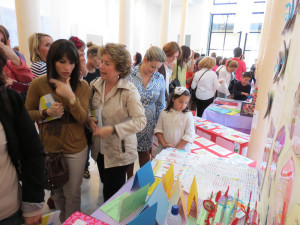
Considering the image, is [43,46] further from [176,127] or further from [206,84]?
[206,84]

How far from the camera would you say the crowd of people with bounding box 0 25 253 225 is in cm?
89

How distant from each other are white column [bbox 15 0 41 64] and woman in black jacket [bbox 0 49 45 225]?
12.5 feet

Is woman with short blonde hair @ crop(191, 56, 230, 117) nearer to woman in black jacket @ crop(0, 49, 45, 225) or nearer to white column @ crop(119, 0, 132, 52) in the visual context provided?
white column @ crop(119, 0, 132, 52)

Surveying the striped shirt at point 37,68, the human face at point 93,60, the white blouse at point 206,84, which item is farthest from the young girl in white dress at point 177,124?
the white blouse at point 206,84

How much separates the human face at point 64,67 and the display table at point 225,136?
1.83 m

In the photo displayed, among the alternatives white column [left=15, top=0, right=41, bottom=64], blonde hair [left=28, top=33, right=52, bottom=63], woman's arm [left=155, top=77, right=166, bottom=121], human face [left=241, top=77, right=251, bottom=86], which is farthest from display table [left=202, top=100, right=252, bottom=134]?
white column [left=15, top=0, right=41, bottom=64]

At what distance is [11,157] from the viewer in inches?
35.3

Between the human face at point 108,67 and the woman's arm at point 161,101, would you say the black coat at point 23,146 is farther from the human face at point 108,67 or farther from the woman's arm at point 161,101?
the woman's arm at point 161,101

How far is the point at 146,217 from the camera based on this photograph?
84cm

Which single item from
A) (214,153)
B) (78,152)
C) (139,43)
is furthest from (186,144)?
(139,43)

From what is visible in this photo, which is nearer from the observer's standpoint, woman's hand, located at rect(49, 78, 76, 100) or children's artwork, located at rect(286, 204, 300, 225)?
children's artwork, located at rect(286, 204, 300, 225)

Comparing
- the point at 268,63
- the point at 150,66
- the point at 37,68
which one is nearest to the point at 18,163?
the point at 37,68

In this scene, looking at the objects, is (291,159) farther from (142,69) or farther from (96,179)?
(96,179)

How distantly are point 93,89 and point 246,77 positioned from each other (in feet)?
10.7
